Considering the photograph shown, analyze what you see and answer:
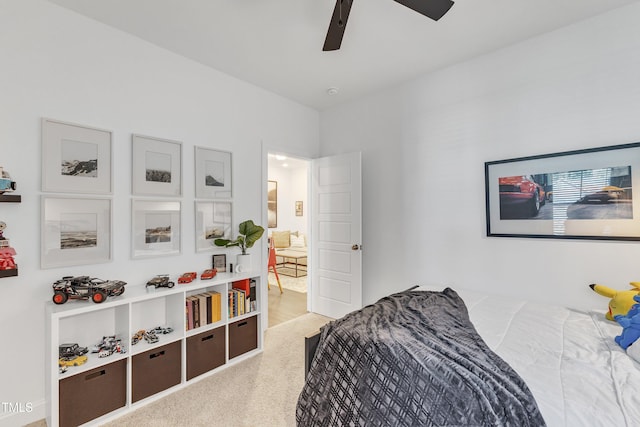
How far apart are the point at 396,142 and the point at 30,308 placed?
330 centimetres

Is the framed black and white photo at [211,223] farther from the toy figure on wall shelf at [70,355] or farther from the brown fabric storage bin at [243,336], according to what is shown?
the toy figure on wall shelf at [70,355]

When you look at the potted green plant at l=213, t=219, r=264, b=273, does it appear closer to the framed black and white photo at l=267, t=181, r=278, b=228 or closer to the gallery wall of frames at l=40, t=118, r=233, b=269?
the gallery wall of frames at l=40, t=118, r=233, b=269

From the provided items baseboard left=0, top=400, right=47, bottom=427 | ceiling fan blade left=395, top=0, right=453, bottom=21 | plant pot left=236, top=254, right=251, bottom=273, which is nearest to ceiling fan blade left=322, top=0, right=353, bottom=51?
ceiling fan blade left=395, top=0, right=453, bottom=21

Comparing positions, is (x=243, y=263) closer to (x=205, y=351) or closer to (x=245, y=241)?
(x=245, y=241)

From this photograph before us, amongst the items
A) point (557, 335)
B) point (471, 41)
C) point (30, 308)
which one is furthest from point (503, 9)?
point (30, 308)

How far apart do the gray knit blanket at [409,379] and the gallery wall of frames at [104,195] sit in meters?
1.71

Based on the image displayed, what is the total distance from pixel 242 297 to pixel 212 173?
3.94 feet

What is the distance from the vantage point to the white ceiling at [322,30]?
1.99 metres

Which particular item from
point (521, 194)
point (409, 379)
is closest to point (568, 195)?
point (521, 194)

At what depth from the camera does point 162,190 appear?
8.04 ft

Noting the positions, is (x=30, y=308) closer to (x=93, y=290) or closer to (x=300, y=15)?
(x=93, y=290)

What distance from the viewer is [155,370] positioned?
208 centimetres

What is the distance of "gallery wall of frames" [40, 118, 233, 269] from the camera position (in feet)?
6.35

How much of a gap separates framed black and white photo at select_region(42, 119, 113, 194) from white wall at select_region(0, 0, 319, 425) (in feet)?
0.16
